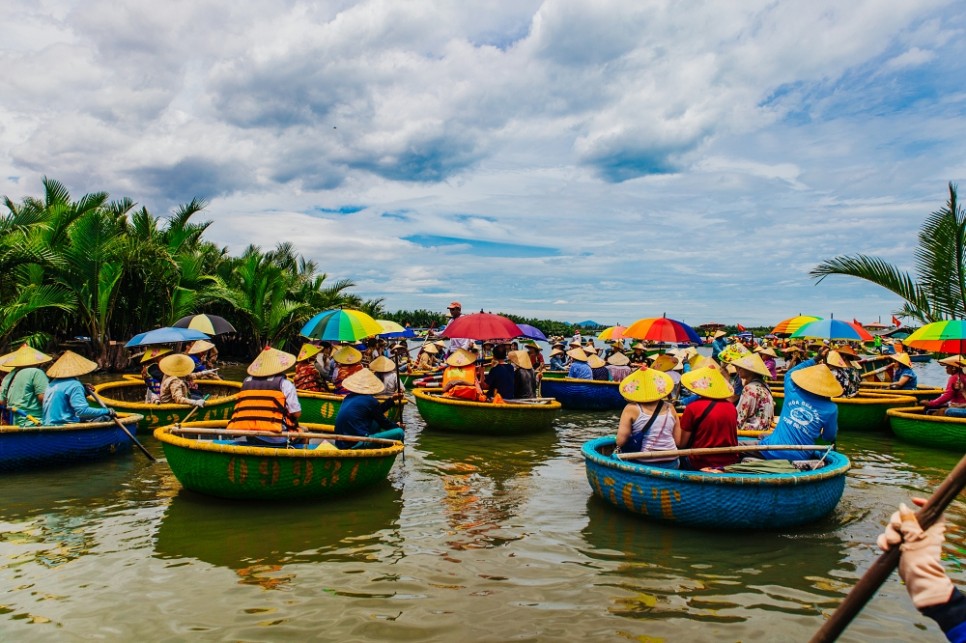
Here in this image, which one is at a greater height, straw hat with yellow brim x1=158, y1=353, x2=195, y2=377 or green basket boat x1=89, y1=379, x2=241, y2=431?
straw hat with yellow brim x1=158, y1=353, x2=195, y2=377

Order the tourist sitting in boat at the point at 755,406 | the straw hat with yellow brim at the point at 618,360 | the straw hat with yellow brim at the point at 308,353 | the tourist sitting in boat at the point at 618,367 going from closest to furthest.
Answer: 1. the tourist sitting in boat at the point at 755,406
2. the straw hat with yellow brim at the point at 308,353
3. the tourist sitting in boat at the point at 618,367
4. the straw hat with yellow brim at the point at 618,360

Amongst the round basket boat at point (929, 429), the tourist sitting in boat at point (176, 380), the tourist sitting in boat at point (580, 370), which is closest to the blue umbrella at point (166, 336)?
the tourist sitting in boat at point (176, 380)

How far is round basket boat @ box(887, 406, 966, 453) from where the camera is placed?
11.3 m

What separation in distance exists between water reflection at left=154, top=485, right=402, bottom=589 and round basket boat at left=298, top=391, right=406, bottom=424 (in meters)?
4.69

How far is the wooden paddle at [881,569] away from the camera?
91.5 inches

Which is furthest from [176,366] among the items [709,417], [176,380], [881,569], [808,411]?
[881,569]

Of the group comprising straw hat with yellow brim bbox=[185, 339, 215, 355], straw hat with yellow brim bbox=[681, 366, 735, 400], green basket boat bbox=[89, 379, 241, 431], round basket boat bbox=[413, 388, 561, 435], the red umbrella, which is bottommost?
round basket boat bbox=[413, 388, 561, 435]

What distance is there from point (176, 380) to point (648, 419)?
843 cm

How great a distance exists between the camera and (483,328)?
12.3 meters

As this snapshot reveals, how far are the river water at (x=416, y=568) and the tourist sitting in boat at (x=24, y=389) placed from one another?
1065 millimetres

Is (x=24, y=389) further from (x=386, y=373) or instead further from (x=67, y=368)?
(x=386, y=373)

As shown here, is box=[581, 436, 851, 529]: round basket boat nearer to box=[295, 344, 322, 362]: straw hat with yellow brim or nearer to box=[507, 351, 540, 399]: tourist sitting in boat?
box=[507, 351, 540, 399]: tourist sitting in boat

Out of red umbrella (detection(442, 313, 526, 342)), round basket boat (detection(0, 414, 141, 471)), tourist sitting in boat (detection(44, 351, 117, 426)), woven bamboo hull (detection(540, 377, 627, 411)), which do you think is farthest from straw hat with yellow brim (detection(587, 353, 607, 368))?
tourist sitting in boat (detection(44, 351, 117, 426))

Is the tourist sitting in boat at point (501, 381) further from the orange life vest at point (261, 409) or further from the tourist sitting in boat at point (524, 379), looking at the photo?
the orange life vest at point (261, 409)
